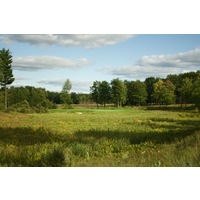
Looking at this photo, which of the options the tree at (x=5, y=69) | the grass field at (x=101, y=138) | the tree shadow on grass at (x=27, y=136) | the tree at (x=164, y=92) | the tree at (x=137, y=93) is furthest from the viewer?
the tree at (x=164, y=92)

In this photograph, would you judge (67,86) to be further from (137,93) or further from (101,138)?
(137,93)

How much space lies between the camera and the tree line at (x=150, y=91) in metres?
7.86

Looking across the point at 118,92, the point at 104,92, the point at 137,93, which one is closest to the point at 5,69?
the point at 104,92

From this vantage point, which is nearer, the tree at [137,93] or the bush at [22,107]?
the bush at [22,107]

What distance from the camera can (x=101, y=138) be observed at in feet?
26.0

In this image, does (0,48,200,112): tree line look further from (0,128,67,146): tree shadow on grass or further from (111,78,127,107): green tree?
(0,128,67,146): tree shadow on grass

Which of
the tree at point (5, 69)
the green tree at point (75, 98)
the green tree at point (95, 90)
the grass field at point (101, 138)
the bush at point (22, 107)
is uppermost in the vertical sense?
the tree at point (5, 69)

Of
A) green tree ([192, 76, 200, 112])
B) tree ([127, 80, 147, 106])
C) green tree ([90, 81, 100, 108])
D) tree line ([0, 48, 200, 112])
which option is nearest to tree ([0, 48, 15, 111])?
tree line ([0, 48, 200, 112])

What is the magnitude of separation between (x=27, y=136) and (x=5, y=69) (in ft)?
6.18

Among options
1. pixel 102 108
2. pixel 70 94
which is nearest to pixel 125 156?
pixel 102 108

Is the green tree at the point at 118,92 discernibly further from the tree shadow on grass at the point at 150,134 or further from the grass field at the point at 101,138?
the tree shadow on grass at the point at 150,134

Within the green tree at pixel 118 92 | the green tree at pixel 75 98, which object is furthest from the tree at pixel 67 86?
the green tree at pixel 118 92
